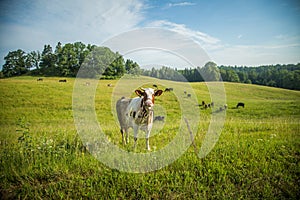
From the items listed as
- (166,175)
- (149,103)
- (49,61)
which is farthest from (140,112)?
(49,61)

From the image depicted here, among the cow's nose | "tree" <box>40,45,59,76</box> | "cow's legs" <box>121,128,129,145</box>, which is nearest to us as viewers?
the cow's nose

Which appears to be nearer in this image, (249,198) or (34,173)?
(249,198)

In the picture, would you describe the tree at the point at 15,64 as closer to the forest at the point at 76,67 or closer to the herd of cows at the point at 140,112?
the forest at the point at 76,67

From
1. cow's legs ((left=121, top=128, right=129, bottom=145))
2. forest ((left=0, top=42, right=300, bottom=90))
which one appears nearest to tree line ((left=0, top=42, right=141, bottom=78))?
forest ((left=0, top=42, right=300, bottom=90))

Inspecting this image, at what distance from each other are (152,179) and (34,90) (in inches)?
1594

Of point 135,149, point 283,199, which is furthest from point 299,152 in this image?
point 135,149

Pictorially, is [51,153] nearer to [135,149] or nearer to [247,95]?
[135,149]

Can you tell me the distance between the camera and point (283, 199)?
4.07 m

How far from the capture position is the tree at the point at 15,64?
268 feet

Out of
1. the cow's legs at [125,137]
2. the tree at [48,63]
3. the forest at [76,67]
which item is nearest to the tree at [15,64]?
the forest at [76,67]

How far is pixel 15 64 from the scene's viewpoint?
84312 millimetres

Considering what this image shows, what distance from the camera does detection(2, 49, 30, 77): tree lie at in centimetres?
8162

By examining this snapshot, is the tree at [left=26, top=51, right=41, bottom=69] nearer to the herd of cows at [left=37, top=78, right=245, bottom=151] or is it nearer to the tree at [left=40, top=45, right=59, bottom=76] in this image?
the tree at [left=40, top=45, right=59, bottom=76]

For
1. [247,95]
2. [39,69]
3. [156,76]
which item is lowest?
[247,95]
